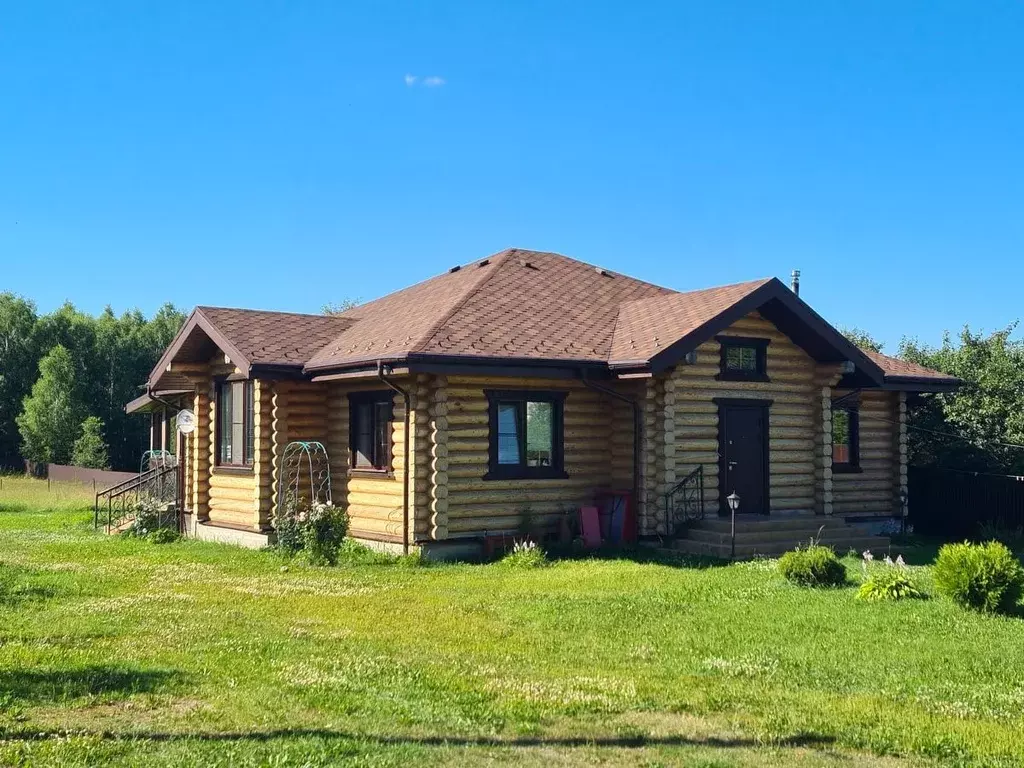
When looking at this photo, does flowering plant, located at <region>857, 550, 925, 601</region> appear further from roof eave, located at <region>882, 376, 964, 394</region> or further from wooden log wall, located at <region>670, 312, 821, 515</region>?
roof eave, located at <region>882, 376, 964, 394</region>

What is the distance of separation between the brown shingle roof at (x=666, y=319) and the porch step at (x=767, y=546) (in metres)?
3.30

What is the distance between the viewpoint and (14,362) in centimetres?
5759

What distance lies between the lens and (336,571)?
15.9 metres

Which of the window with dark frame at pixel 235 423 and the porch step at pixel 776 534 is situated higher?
the window with dark frame at pixel 235 423

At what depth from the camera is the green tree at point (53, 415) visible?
51.6m

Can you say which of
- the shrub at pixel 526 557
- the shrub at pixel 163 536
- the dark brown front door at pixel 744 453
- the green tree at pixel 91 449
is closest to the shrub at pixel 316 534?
the shrub at pixel 526 557

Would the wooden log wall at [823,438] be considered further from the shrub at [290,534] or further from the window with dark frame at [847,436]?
the shrub at [290,534]

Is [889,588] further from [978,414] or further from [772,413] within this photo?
[978,414]

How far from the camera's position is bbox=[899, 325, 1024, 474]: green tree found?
76.0 ft

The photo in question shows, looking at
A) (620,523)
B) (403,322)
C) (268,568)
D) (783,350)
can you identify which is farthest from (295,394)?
(783,350)

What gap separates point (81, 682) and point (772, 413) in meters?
14.0

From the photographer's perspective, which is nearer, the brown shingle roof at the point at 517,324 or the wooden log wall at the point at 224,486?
the brown shingle roof at the point at 517,324

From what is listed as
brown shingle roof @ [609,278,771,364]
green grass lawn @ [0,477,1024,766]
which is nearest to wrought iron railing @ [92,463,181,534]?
green grass lawn @ [0,477,1024,766]

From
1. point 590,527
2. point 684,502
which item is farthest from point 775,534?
point 590,527
